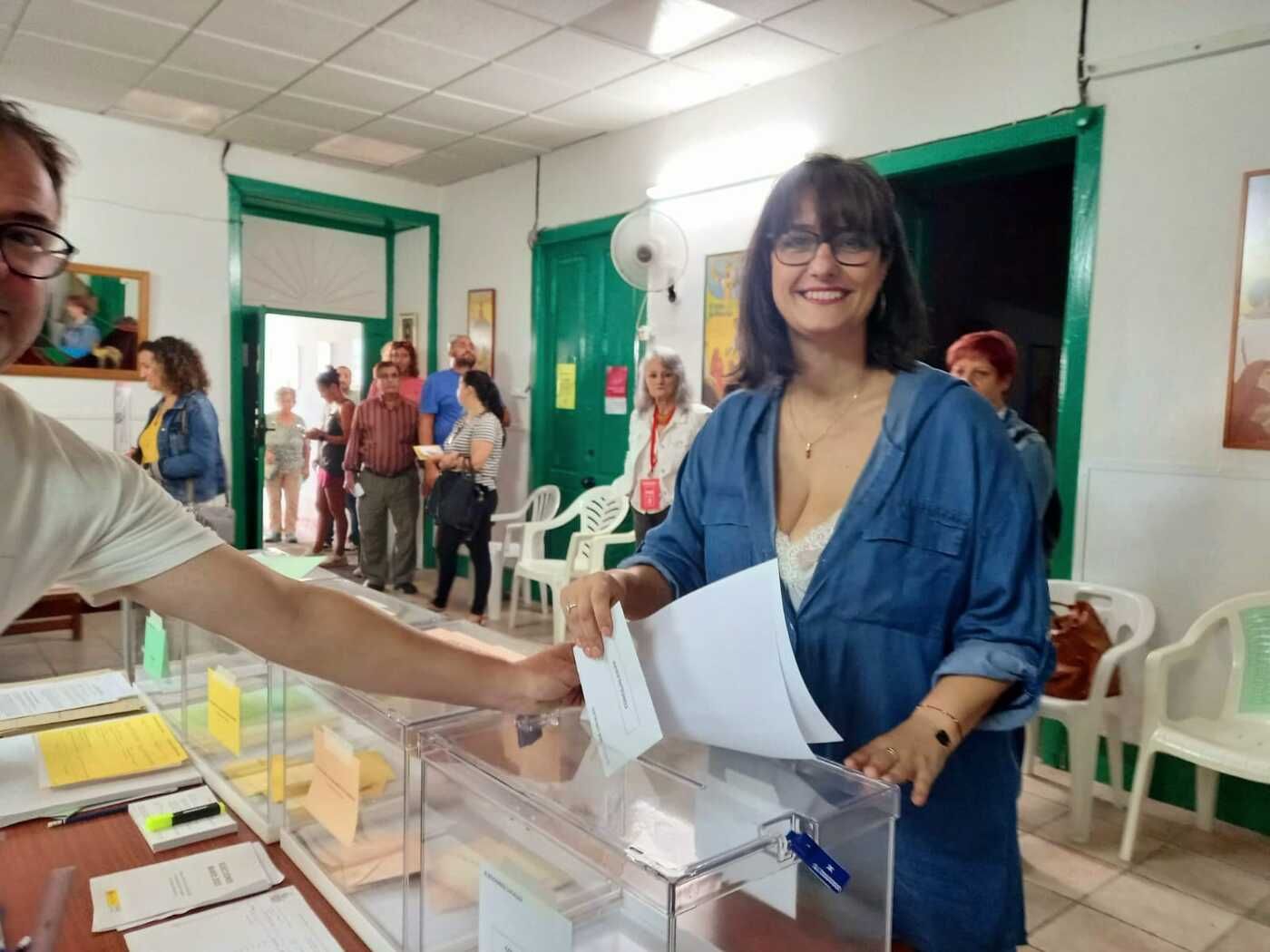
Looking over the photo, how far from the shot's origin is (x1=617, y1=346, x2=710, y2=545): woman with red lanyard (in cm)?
452

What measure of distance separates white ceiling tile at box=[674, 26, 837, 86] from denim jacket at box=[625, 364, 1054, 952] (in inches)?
136

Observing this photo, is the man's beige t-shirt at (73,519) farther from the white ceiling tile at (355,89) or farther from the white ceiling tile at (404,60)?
the white ceiling tile at (355,89)

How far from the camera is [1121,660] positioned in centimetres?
313

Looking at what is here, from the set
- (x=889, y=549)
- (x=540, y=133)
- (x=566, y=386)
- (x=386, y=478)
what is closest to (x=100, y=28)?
(x=540, y=133)

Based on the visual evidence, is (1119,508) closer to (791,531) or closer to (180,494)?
(791,531)

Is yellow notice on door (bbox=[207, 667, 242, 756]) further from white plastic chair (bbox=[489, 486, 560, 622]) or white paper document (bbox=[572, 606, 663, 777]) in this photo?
white plastic chair (bbox=[489, 486, 560, 622])

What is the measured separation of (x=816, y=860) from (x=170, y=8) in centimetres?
455

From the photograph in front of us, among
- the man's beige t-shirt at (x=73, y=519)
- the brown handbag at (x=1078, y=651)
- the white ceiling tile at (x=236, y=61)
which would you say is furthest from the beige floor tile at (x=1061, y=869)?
the white ceiling tile at (x=236, y=61)

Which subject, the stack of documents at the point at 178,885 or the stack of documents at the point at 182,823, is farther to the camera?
the stack of documents at the point at 182,823

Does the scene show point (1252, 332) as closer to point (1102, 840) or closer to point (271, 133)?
point (1102, 840)

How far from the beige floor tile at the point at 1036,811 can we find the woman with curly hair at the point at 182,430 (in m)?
3.85

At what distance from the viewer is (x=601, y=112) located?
5.23 m

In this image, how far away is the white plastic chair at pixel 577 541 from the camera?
5.02 meters

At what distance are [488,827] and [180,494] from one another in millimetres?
4316
